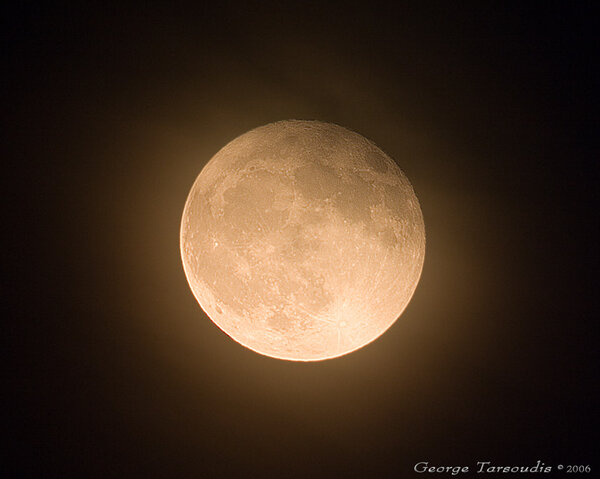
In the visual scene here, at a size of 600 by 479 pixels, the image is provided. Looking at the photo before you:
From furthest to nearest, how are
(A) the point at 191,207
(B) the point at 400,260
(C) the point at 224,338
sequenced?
(C) the point at 224,338 < (A) the point at 191,207 < (B) the point at 400,260

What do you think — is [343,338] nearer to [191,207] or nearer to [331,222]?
[331,222]

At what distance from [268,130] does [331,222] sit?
1.41 feet

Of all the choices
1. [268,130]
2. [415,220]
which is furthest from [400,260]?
[268,130]

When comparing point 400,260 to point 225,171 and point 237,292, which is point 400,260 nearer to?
point 237,292

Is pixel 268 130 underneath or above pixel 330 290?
above

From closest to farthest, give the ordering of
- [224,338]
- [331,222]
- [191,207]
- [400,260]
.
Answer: [331,222]
[400,260]
[191,207]
[224,338]

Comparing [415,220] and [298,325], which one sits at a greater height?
[415,220]

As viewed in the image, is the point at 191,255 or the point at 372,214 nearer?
the point at 372,214

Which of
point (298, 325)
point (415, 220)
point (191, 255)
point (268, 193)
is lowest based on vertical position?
point (298, 325)

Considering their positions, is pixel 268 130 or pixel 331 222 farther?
pixel 268 130

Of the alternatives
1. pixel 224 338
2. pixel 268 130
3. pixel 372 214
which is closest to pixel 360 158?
pixel 372 214

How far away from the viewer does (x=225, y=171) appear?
136cm

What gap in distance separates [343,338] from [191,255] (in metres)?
0.58

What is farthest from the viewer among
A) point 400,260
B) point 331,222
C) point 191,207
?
point 191,207
